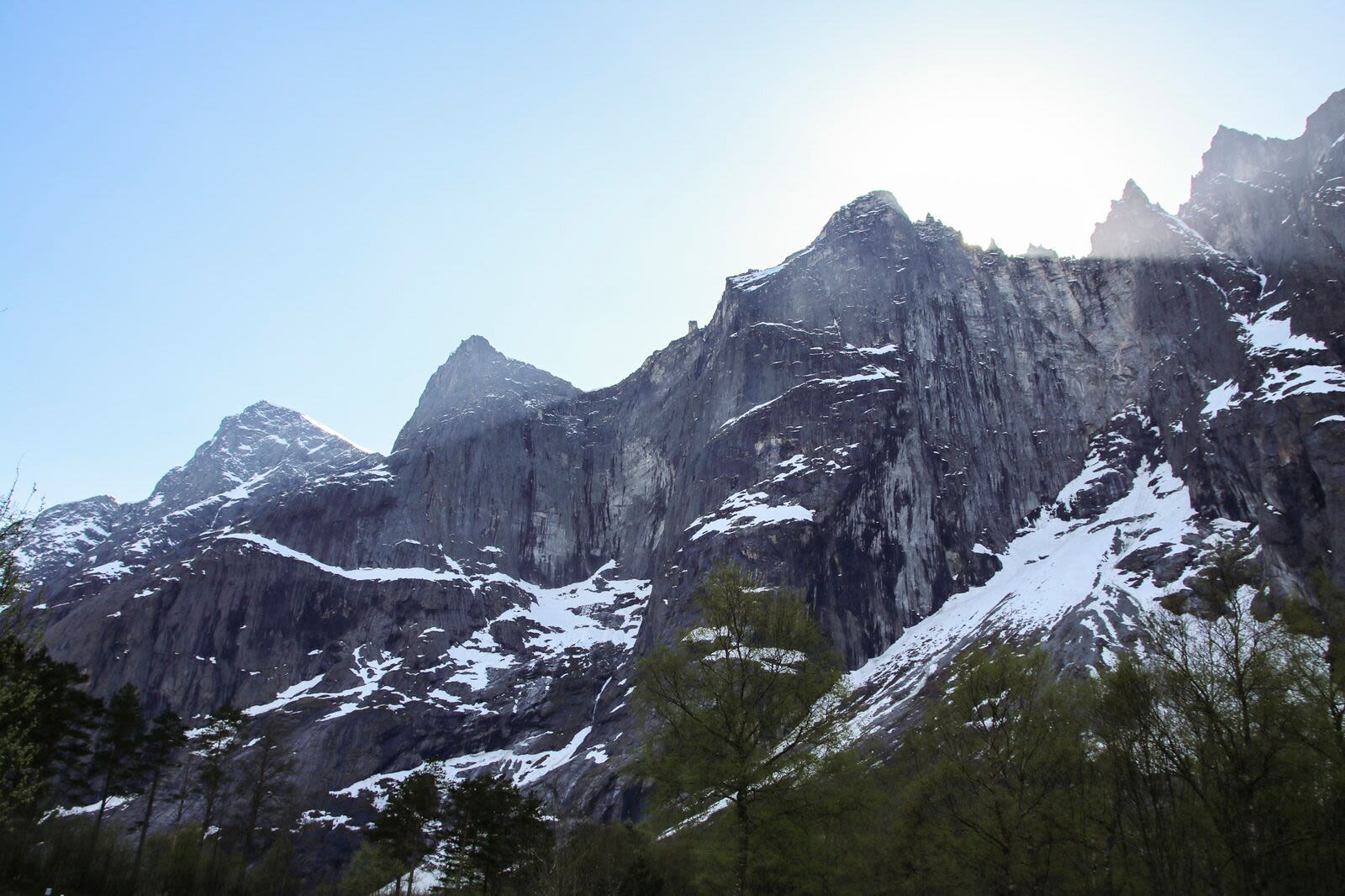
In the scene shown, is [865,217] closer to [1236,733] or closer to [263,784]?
[263,784]

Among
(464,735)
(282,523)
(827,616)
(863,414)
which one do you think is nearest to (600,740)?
(464,735)

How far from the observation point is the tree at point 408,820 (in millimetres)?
41000

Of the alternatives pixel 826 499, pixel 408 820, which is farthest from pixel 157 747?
pixel 826 499

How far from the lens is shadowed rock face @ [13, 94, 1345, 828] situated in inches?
4481

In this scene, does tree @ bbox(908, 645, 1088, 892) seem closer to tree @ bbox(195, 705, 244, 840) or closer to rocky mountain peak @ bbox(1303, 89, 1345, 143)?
tree @ bbox(195, 705, 244, 840)

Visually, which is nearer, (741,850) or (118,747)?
(741,850)

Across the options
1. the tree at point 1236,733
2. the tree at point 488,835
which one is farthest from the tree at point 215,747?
the tree at point 1236,733

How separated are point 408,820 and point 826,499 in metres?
97.1

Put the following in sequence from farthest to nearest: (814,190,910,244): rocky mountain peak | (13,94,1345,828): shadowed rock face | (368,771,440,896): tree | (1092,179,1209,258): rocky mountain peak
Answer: (814,190,910,244): rocky mountain peak → (1092,179,1209,258): rocky mountain peak → (13,94,1345,828): shadowed rock face → (368,771,440,896): tree

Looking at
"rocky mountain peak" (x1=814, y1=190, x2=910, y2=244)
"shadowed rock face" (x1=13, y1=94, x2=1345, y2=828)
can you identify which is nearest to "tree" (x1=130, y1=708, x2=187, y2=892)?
"shadowed rock face" (x1=13, y1=94, x2=1345, y2=828)

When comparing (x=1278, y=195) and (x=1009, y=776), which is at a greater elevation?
(x=1278, y=195)

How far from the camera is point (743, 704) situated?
18234 millimetres

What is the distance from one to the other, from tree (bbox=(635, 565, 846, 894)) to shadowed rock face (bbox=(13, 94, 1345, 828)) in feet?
263

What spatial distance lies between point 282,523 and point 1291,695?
18126 cm
